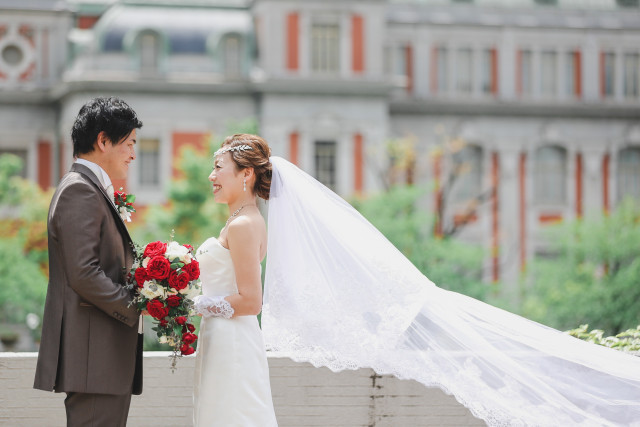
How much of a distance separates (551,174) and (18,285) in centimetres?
1610

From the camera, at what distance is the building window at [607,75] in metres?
30.3

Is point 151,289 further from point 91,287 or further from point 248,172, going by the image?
point 248,172

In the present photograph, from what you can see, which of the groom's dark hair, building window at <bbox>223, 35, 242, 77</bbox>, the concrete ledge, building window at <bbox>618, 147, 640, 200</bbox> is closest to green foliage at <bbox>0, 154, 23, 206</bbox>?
building window at <bbox>223, 35, 242, 77</bbox>

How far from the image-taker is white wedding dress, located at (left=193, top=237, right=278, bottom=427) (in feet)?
14.0

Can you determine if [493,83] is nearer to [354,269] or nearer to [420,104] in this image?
[420,104]

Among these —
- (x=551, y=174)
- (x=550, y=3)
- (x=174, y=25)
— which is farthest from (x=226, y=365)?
(x=550, y=3)

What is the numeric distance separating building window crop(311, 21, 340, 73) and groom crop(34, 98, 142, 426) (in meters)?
22.9

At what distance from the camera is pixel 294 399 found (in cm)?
548

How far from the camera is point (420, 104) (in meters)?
28.4

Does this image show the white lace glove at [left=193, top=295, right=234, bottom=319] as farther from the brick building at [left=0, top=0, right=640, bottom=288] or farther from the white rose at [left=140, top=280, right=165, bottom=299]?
the brick building at [left=0, top=0, right=640, bottom=288]

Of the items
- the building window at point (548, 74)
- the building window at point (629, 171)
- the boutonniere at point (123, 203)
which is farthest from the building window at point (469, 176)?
the boutonniere at point (123, 203)

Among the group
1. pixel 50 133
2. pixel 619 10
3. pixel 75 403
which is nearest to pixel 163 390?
pixel 75 403

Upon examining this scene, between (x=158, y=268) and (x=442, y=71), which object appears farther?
(x=442, y=71)

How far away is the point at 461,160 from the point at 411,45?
3.70m
